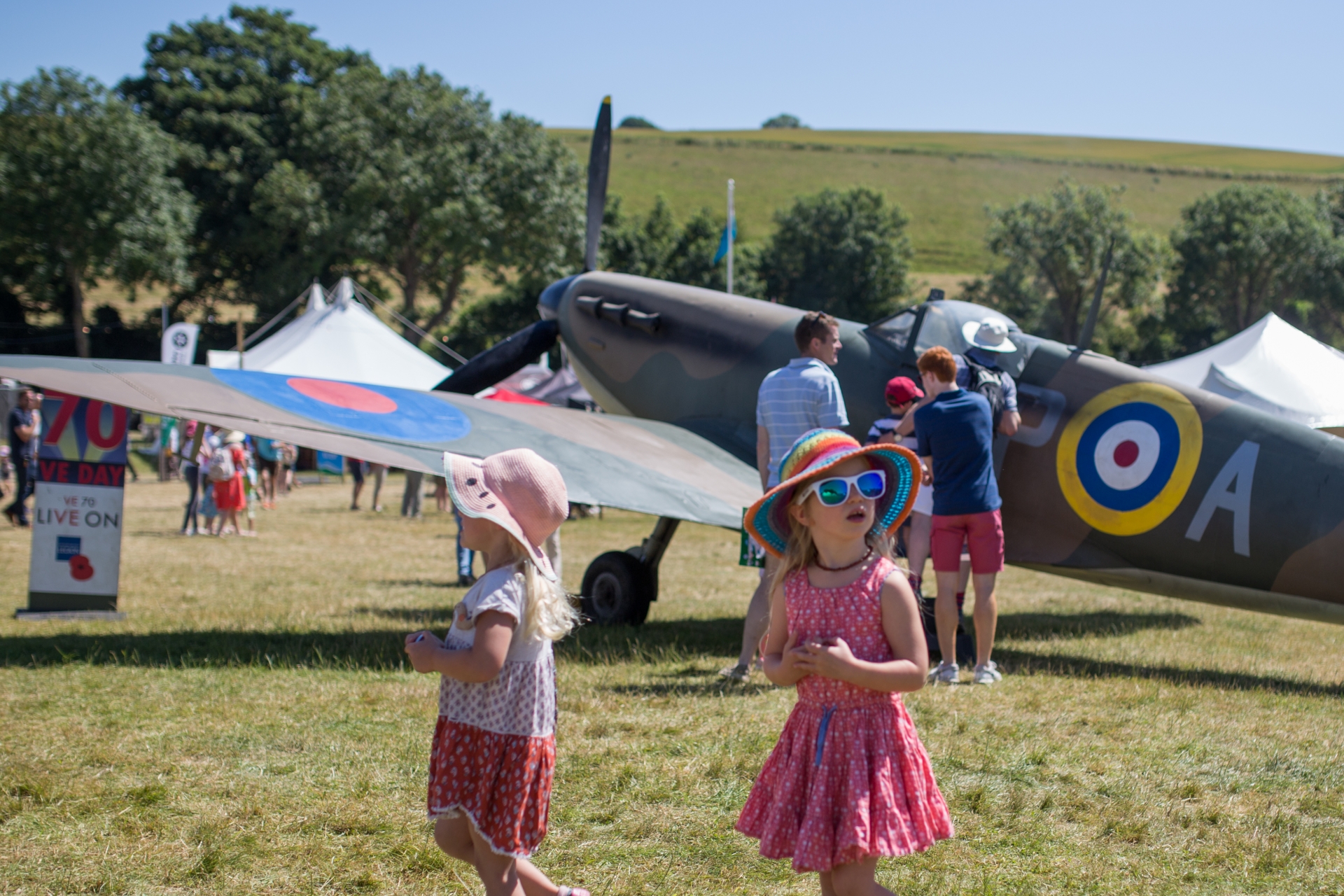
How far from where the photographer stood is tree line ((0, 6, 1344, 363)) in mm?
42344

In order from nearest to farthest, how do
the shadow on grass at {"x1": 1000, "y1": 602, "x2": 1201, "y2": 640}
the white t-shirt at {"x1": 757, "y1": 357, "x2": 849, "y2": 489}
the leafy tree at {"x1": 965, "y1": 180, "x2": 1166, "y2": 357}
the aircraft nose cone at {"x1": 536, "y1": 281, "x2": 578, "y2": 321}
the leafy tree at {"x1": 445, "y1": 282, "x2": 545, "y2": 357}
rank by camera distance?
the white t-shirt at {"x1": 757, "y1": 357, "x2": 849, "y2": 489}
the shadow on grass at {"x1": 1000, "y1": 602, "x2": 1201, "y2": 640}
the aircraft nose cone at {"x1": 536, "y1": 281, "x2": 578, "y2": 321}
the leafy tree at {"x1": 445, "y1": 282, "x2": 545, "y2": 357}
the leafy tree at {"x1": 965, "y1": 180, "x2": 1166, "y2": 357}

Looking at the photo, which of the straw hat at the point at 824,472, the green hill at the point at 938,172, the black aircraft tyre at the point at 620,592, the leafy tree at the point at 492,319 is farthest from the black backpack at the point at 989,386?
the green hill at the point at 938,172

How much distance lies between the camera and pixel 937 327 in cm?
692

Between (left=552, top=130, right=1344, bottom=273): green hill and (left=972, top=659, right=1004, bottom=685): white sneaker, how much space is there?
65659 mm

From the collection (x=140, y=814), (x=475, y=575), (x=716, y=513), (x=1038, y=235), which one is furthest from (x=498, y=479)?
(x=1038, y=235)

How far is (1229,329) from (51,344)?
189ft

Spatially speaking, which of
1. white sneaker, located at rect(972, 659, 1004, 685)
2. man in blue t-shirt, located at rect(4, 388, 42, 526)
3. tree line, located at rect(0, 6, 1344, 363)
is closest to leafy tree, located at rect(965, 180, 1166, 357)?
tree line, located at rect(0, 6, 1344, 363)

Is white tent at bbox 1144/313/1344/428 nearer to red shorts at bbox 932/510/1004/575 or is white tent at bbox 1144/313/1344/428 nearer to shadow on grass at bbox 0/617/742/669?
red shorts at bbox 932/510/1004/575

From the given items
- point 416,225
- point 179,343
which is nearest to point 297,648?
point 179,343

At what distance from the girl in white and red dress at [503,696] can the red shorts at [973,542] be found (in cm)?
331

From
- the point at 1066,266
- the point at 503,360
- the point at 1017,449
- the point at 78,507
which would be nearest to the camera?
the point at 1017,449

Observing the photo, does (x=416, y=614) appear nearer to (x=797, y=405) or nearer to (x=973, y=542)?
(x=797, y=405)

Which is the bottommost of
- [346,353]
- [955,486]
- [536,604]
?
[536,604]

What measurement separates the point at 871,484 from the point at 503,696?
1.00m
